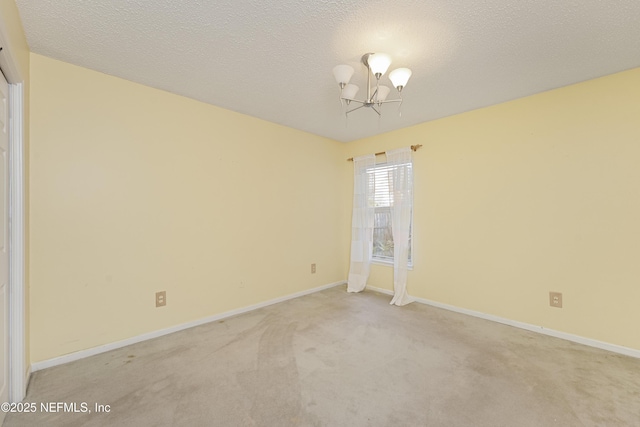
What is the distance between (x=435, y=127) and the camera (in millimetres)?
3232

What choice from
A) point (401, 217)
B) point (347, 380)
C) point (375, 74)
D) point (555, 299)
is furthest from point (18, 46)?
point (555, 299)

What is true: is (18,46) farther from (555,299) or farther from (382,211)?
(555,299)

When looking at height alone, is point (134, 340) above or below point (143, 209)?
below

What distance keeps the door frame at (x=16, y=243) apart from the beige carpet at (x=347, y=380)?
222 mm

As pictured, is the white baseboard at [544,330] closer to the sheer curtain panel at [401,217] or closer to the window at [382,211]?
the sheer curtain panel at [401,217]

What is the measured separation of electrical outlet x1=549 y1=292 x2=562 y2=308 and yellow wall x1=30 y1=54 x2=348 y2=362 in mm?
2693

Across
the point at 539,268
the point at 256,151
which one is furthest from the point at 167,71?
the point at 539,268

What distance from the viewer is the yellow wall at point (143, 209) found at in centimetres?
197

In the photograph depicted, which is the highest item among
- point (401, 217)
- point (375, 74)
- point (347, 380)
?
point (375, 74)

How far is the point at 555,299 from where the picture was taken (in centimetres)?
245

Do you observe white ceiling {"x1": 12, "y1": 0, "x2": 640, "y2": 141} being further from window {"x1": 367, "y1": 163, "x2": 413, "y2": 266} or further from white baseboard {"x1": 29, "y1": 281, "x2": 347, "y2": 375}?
white baseboard {"x1": 29, "y1": 281, "x2": 347, "y2": 375}

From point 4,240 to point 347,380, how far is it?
7.20 ft

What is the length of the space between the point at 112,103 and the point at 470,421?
10.9ft

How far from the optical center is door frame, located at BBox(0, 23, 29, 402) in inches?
61.0
